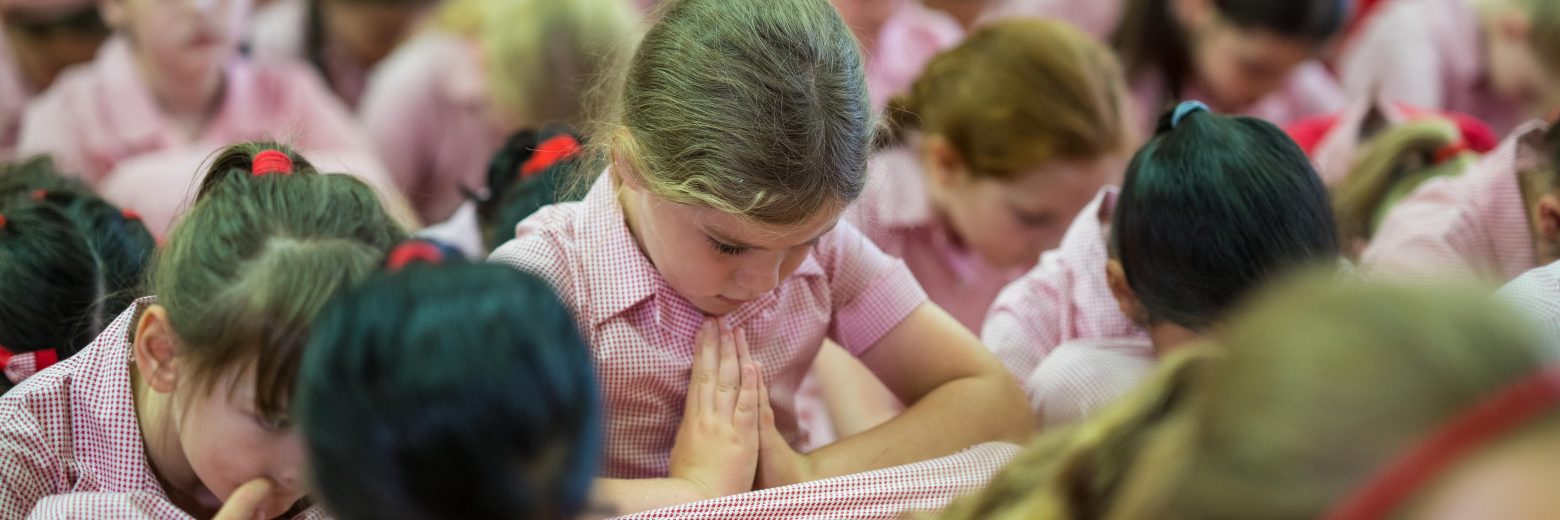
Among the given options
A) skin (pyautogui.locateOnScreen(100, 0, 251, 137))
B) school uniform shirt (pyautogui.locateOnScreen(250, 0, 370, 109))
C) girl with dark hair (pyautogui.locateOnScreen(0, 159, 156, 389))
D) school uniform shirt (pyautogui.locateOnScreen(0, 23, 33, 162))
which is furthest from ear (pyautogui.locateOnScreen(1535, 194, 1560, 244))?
school uniform shirt (pyautogui.locateOnScreen(0, 23, 33, 162))

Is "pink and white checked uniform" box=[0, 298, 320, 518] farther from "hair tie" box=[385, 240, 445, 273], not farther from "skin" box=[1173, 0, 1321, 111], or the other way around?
"skin" box=[1173, 0, 1321, 111]

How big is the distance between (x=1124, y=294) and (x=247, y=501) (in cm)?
92

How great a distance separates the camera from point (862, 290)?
5.14ft

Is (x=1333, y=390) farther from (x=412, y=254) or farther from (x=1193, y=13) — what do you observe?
(x=1193, y=13)

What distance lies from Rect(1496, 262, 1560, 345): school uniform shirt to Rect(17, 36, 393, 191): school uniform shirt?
1.93m

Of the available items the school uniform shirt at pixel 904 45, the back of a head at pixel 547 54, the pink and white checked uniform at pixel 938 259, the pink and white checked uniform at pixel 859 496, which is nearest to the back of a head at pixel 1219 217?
the pink and white checked uniform at pixel 859 496

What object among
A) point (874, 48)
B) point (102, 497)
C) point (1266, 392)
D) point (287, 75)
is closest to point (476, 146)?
point (287, 75)

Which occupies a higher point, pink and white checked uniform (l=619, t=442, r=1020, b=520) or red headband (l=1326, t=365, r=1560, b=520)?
red headband (l=1326, t=365, r=1560, b=520)

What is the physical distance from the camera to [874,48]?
10.5ft

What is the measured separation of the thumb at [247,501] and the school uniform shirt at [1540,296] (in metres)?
1.13

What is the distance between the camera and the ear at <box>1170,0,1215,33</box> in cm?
281

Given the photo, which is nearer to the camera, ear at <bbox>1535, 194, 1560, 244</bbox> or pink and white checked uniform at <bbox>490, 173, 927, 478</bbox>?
pink and white checked uniform at <bbox>490, 173, 927, 478</bbox>

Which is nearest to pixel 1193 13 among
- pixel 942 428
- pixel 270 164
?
pixel 942 428

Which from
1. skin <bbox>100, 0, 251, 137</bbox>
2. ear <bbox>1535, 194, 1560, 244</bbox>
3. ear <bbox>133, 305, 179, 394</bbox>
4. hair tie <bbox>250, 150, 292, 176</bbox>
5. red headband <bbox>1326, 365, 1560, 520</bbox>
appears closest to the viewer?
red headband <bbox>1326, 365, 1560, 520</bbox>
